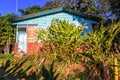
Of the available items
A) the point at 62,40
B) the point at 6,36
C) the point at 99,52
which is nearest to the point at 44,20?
the point at 62,40

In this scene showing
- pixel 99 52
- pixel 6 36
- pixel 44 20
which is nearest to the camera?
pixel 99 52

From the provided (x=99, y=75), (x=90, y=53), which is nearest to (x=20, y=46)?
(x=90, y=53)

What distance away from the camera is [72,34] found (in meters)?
13.7

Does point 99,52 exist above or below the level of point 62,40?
below

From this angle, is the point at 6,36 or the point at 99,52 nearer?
the point at 99,52

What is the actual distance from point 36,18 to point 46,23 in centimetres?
83

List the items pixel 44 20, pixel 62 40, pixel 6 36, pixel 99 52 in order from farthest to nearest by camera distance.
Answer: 1. pixel 6 36
2. pixel 44 20
3. pixel 62 40
4. pixel 99 52

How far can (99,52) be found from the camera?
10805mm

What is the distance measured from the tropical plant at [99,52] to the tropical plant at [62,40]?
24.7 inches

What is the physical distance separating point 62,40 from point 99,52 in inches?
123

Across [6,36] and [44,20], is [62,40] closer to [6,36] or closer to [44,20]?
[44,20]

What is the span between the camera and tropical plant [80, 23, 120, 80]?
9496mm

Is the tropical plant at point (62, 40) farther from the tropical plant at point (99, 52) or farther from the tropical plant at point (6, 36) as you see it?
the tropical plant at point (6, 36)

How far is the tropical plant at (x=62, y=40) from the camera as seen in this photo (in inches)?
506
